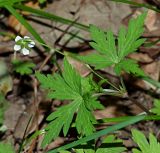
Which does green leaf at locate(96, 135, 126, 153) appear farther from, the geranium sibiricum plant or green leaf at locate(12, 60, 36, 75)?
green leaf at locate(12, 60, 36, 75)

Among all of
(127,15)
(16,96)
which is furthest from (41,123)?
(127,15)

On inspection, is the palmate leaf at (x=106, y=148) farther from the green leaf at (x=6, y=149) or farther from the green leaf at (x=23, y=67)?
the green leaf at (x=23, y=67)

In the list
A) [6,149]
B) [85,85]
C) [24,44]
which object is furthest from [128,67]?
[6,149]

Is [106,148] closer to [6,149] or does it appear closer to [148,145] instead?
[148,145]

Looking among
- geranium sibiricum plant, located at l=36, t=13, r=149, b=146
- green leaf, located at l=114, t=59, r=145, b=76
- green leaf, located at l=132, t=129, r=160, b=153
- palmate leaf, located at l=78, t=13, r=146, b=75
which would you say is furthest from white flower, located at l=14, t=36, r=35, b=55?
green leaf, located at l=132, t=129, r=160, b=153

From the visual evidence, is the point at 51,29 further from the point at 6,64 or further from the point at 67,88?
the point at 67,88

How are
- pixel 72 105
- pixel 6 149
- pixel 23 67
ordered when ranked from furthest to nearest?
pixel 23 67
pixel 6 149
pixel 72 105

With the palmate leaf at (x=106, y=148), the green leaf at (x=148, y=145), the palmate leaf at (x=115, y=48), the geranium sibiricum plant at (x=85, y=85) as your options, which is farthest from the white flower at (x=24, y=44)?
the green leaf at (x=148, y=145)
